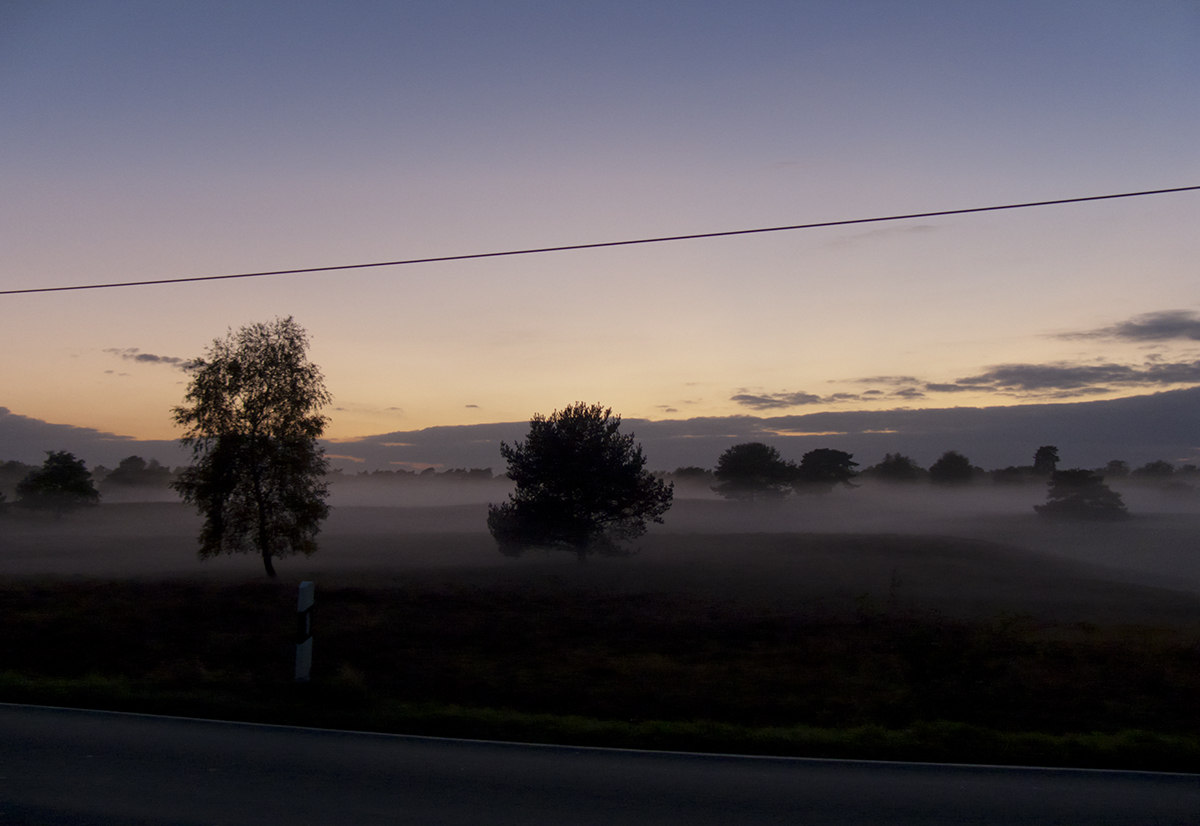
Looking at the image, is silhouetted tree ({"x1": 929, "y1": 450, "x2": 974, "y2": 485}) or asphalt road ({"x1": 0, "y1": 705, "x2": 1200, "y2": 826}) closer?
asphalt road ({"x1": 0, "y1": 705, "x2": 1200, "y2": 826})

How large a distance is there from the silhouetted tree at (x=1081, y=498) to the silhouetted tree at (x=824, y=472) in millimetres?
31873

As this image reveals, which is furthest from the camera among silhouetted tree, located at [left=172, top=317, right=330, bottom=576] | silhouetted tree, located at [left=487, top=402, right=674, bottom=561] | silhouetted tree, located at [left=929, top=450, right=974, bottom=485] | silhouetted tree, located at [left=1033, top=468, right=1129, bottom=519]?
silhouetted tree, located at [left=929, top=450, right=974, bottom=485]

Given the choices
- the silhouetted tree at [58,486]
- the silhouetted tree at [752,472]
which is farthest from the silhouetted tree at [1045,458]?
the silhouetted tree at [58,486]

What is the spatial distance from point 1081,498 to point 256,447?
95870 millimetres

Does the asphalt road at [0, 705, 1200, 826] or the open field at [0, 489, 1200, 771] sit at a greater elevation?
the asphalt road at [0, 705, 1200, 826]

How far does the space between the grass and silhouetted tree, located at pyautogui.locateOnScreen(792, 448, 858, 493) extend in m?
101

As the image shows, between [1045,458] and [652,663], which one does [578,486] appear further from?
[1045,458]

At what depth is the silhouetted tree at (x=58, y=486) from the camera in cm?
7893

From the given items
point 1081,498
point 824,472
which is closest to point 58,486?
point 824,472

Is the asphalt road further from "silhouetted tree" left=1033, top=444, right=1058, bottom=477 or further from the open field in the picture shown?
"silhouetted tree" left=1033, top=444, right=1058, bottom=477

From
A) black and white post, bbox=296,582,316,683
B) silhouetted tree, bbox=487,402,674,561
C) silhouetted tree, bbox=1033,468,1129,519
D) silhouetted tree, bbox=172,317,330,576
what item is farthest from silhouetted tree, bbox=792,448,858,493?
black and white post, bbox=296,582,316,683

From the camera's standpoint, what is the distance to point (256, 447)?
29.7 meters

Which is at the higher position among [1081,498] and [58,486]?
[58,486]

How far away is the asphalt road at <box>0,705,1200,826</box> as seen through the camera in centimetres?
604
